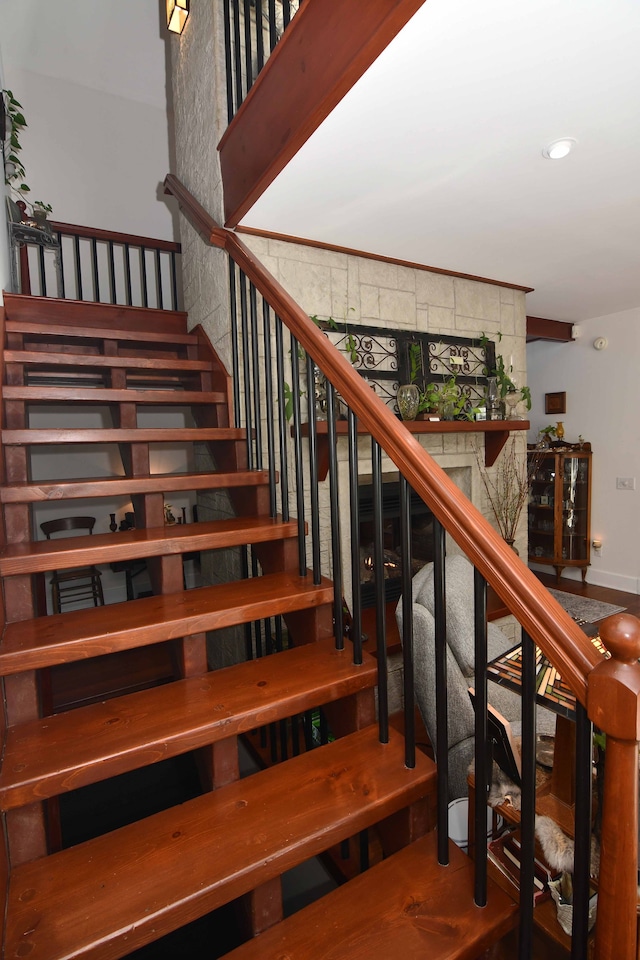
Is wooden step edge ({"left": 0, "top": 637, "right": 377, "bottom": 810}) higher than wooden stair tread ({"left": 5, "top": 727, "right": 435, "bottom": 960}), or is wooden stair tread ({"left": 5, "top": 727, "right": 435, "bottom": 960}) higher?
wooden step edge ({"left": 0, "top": 637, "right": 377, "bottom": 810})

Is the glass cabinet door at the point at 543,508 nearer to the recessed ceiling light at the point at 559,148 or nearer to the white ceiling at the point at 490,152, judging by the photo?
the white ceiling at the point at 490,152

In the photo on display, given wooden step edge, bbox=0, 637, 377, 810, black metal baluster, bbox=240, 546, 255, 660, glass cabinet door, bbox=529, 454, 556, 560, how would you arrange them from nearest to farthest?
wooden step edge, bbox=0, 637, 377, 810 → black metal baluster, bbox=240, 546, 255, 660 → glass cabinet door, bbox=529, 454, 556, 560

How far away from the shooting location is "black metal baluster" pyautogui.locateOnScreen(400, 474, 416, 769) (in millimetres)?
1197

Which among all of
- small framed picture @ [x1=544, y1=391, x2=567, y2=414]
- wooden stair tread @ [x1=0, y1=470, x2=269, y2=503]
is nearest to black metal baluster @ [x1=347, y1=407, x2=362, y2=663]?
wooden stair tread @ [x1=0, y1=470, x2=269, y2=503]

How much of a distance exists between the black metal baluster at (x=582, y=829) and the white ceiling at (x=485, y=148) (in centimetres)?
169

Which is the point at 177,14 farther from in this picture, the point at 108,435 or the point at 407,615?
the point at 407,615

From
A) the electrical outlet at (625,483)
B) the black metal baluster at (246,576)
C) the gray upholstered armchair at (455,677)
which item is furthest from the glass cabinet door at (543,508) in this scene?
the black metal baluster at (246,576)

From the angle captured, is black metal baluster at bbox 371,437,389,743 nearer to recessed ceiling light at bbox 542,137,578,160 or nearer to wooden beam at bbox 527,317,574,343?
recessed ceiling light at bbox 542,137,578,160

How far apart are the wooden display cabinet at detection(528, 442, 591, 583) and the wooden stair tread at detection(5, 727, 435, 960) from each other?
13.5 ft

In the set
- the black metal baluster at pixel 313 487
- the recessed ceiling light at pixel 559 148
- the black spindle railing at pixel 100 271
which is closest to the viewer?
the black metal baluster at pixel 313 487

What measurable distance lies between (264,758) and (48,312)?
2750mm

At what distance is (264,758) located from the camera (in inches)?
93.0

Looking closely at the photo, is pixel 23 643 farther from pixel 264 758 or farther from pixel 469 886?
pixel 264 758

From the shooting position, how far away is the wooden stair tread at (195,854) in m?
0.92
